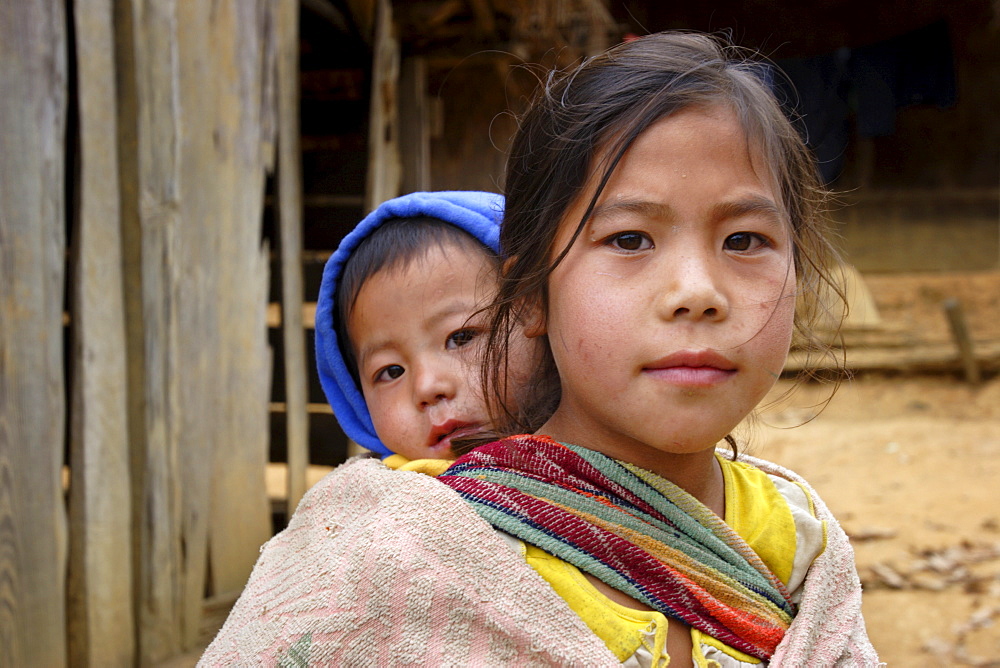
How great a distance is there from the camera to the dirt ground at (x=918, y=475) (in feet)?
13.4

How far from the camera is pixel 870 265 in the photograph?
35.6 ft

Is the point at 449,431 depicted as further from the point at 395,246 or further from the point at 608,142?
the point at 608,142

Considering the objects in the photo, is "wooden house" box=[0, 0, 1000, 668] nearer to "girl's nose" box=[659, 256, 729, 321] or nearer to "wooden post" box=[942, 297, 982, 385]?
"girl's nose" box=[659, 256, 729, 321]

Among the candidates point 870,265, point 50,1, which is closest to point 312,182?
point 50,1

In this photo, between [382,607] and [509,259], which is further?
[509,259]

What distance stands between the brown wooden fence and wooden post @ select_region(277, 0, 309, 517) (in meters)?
Answer: 0.03

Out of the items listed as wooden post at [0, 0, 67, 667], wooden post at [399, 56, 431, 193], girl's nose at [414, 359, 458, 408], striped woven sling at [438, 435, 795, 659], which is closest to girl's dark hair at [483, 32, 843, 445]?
girl's nose at [414, 359, 458, 408]

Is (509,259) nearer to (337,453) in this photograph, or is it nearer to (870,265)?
(337,453)

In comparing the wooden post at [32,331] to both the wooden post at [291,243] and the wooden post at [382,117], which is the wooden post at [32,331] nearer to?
the wooden post at [291,243]

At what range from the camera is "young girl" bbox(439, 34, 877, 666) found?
37.6 inches

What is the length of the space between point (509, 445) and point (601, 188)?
351 mm

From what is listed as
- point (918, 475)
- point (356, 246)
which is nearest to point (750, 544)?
point (356, 246)

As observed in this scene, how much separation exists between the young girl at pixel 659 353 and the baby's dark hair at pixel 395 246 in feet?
1.04

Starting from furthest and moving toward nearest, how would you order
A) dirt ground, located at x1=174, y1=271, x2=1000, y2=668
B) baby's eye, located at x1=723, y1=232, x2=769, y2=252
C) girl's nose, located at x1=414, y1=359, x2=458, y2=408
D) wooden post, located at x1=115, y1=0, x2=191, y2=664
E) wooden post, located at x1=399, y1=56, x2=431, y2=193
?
wooden post, located at x1=399, y1=56, x2=431, y2=193 < dirt ground, located at x1=174, y1=271, x2=1000, y2=668 < wooden post, located at x1=115, y1=0, x2=191, y2=664 < girl's nose, located at x1=414, y1=359, x2=458, y2=408 < baby's eye, located at x1=723, y1=232, x2=769, y2=252
